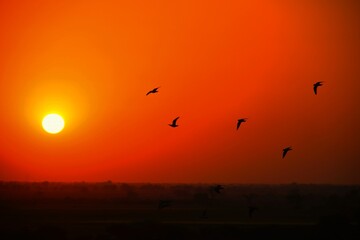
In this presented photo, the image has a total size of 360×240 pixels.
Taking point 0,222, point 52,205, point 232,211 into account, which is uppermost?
point 52,205

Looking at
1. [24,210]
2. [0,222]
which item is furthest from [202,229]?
[24,210]

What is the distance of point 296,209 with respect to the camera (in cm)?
12406

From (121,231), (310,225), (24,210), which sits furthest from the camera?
(24,210)

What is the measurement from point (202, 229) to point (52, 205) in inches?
2188

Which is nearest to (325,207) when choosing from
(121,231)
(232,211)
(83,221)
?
(232,211)

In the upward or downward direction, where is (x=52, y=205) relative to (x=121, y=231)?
upward

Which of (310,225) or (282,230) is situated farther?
(310,225)

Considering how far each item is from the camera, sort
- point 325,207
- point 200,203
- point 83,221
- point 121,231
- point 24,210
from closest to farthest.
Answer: point 121,231 → point 83,221 → point 24,210 → point 325,207 → point 200,203

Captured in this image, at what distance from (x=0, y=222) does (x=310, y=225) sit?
121ft

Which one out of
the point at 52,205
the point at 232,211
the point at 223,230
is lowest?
the point at 223,230

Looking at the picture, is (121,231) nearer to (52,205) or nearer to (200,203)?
(52,205)

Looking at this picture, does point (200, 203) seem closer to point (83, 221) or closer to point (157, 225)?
point (83, 221)

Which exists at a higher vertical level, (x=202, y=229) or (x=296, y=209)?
(x=296, y=209)

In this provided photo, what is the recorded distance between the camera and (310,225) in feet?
300
